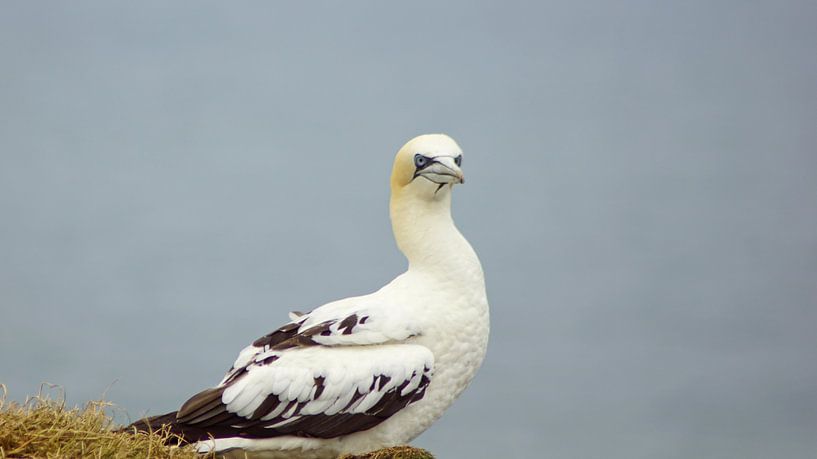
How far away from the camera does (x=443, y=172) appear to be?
9914 millimetres

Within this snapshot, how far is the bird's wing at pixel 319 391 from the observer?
31.2ft

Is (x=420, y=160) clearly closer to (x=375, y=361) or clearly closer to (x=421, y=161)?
(x=421, y=161)

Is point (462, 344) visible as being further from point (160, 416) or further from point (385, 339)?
point (160, 416)

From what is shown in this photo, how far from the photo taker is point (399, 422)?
9.77m

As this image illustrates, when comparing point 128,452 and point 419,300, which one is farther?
point 419,300

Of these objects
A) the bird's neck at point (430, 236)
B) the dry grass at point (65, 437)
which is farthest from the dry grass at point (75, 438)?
the bird's neck at point (430, 236)

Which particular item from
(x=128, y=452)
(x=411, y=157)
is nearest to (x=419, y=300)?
(x=411, y=157)

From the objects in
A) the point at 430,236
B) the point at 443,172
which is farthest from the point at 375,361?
the point at 443,172

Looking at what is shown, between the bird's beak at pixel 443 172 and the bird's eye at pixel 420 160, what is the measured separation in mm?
49

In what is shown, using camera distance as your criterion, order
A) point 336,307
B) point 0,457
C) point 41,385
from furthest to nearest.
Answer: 1. point 336,307
2. point 41,385
3. point 0,457

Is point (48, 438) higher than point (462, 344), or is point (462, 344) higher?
point (462, 344)

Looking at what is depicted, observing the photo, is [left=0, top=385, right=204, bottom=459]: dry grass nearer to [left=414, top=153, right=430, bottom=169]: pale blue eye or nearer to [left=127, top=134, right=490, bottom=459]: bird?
[left=127, top=134, right=490, bottom=459]: bird

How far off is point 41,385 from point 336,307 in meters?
2.41

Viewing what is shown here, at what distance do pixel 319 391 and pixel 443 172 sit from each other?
A: 2029 millimetres
